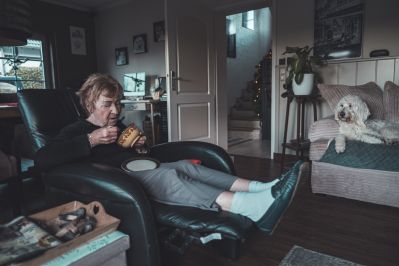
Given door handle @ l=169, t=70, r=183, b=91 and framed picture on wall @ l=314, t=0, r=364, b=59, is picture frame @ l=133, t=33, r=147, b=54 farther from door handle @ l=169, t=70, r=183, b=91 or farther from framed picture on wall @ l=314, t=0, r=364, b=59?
framed picture on wall @ l=314, t=0, r=364, b=59

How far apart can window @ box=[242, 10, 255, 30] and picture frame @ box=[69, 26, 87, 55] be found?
11.2ft

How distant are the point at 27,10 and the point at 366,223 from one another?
7.21ft

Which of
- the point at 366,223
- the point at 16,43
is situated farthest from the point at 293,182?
the point at 16,43

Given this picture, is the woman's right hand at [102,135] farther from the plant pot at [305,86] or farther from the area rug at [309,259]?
the plant pot at [305,86]

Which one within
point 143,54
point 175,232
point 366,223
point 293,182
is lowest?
point 366,223

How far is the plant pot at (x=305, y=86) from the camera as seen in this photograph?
2.83 metres

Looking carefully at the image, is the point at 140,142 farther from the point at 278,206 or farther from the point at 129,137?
the point at 278,206

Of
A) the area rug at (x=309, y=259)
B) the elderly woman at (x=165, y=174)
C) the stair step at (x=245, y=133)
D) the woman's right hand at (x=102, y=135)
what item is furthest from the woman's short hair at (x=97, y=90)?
the stair step at (x=245, y=133)

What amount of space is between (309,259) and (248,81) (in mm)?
5616

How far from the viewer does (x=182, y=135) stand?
3352 mm

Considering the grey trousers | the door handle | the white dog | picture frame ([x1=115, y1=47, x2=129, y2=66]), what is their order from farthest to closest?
picture frame ([x1=115, y1=47, x2=129, y2=66]) → the door handle → the white dog → the grey trousers

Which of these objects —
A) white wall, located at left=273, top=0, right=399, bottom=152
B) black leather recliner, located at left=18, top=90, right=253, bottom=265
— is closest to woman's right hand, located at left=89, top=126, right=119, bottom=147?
black leather recliner, located at left=18, top=90, right=253, bottom=265

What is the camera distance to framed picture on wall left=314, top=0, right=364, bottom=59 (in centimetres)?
296

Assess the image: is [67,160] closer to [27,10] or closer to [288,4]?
[27,10]
